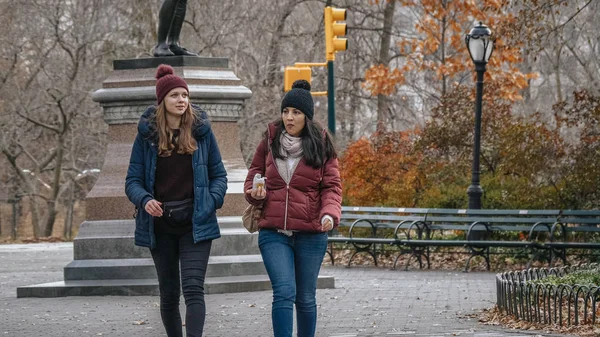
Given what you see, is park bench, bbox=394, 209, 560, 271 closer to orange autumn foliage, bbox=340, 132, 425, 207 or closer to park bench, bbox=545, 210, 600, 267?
park bench, bbox=545, 210, 600, 267

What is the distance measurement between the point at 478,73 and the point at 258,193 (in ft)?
45.6

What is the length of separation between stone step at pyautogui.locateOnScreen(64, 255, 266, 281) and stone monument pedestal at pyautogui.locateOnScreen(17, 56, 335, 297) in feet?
0.03

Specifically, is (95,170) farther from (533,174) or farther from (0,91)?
(533,174)

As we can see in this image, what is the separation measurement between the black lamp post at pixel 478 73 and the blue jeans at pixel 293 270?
12.7 metres

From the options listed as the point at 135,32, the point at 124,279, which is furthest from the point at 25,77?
the point at 124,279

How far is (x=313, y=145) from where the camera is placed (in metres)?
8.10

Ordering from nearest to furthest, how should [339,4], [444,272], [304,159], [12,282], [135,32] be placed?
1. [304,159]
2. [12,282]
3. [444,272]
4. [135,32]
5. [339,4]

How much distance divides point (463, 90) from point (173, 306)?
17.4 metres

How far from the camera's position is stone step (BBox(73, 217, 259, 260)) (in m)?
13.9

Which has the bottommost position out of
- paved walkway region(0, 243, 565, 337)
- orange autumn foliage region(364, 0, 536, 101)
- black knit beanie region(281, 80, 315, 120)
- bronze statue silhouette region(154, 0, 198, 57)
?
paved walkway region(0, 243, 565, 337)

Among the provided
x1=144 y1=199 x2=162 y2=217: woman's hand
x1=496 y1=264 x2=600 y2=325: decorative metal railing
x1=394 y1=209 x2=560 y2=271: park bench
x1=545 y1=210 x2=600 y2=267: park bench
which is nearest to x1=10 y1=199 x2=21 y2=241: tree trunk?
x1=394 y1=209 x2=560 y2=271: park bench

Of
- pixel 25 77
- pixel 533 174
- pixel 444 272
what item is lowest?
pixel 444 272

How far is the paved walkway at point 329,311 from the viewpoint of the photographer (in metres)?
10.5

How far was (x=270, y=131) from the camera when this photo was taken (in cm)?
816
